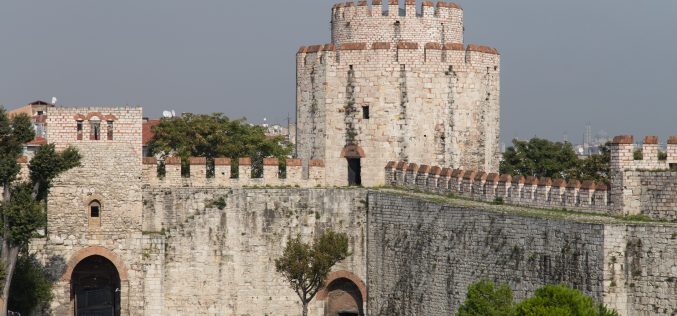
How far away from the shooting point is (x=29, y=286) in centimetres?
4238

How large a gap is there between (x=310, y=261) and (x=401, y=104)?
516 cm

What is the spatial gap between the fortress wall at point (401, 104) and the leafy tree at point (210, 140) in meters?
18.4

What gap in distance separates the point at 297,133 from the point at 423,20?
4.74 meters

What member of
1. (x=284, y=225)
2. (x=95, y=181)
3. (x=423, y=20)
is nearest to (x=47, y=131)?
(x=95, y=181)

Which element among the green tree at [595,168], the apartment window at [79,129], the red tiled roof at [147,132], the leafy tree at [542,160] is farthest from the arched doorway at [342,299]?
the red tiled roof at [147,132]

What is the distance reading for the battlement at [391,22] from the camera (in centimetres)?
4628

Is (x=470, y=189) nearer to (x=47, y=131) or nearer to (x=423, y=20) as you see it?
(x=423, y=20)

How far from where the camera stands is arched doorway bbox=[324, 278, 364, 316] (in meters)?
44.6

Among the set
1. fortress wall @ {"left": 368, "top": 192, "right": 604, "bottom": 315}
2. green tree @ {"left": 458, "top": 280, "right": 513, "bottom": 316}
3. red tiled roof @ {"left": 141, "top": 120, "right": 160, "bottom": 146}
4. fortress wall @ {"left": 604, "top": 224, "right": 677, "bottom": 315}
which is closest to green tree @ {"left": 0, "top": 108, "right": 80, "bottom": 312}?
fortress wall @ {"left": 368, "top": 192, "right": 604, "bottom": 315}

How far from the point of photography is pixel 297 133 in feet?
156

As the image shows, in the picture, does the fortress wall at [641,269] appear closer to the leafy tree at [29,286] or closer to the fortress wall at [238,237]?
the fortress wall at [238,237]

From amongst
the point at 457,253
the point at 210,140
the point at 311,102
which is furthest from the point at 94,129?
the point at 210,140

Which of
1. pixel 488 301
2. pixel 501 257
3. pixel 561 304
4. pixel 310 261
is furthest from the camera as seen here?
pixel 310 261

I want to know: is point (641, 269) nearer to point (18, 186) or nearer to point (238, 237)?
point (238, 237)
